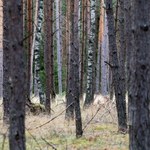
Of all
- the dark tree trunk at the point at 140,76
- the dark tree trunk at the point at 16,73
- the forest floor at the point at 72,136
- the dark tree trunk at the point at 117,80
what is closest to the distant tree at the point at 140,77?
the dark tree trunk at the point at 140,76

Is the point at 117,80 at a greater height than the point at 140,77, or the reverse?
the point at 117,80

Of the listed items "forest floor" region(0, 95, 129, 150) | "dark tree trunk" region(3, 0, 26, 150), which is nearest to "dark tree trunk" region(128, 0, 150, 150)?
"dark tree trunk" region(3, 0, 26, 150)

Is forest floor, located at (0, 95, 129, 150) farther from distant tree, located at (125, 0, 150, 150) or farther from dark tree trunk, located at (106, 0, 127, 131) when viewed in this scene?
distant tree, located at (125, 0, 150, 150)

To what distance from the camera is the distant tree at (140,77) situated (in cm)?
433

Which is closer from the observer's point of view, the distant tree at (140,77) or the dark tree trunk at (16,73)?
the distant tree at (140,77)

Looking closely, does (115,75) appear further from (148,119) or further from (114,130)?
(148,119)

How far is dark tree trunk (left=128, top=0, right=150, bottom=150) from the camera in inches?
170

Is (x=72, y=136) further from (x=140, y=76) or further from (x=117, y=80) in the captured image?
(x=140, y=76)

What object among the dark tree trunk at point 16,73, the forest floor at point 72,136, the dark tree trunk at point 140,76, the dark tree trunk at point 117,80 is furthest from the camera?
the dark tree trunk at point 117,80

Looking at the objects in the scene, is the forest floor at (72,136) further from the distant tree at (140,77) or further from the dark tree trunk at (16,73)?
the distant tree at (140,77)

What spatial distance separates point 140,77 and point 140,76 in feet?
0.04

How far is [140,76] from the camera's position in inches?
172

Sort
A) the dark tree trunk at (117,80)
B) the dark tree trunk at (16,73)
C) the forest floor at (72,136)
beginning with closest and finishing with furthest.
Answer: the dark tree trunk at (16,73)
the forest floor at (72,136)
the dark tree trunk at (117,80)

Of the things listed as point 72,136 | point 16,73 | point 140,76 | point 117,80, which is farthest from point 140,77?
point 117,80
